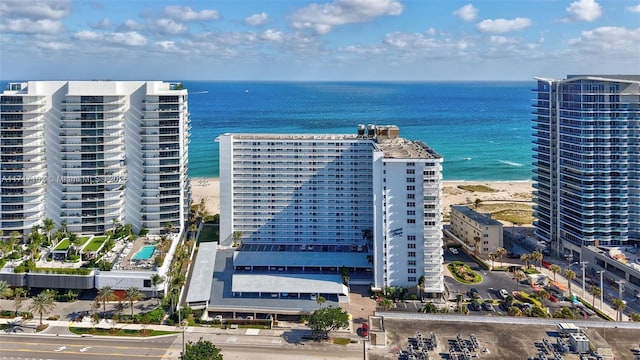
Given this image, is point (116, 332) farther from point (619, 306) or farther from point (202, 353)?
point (619, 306)

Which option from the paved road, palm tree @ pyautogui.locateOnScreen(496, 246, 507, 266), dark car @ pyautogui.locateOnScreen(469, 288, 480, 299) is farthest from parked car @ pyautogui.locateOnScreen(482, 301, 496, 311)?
the paved road

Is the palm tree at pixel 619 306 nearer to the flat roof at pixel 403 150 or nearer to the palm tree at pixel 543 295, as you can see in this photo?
the palm tree at pixel 543 295

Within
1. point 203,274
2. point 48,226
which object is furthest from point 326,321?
point 48,226

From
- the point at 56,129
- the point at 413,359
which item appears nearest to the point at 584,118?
the point at 413,359

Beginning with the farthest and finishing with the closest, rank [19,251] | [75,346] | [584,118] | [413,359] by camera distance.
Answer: [584,118], [19,251], [75,346], [413,359]

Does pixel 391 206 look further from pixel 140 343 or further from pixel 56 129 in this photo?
pixel 56 129

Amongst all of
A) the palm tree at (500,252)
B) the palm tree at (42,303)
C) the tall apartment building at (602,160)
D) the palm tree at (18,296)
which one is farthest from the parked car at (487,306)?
the palm tree at (18,296)
